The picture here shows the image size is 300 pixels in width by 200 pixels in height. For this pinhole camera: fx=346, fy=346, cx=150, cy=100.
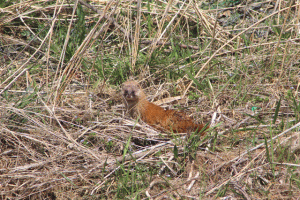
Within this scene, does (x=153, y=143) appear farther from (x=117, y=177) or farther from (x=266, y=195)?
(x=266, y=195)

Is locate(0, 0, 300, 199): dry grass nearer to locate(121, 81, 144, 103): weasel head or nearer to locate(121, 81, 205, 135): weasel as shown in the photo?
locate(121, 81, 205, 135): weasel

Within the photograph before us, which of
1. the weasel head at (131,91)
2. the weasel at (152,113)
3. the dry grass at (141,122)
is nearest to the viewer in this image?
the dry grass at (141,122)

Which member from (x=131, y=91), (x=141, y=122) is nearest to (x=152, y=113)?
(x=141, y=122)

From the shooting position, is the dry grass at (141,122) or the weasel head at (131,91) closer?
the dry grass at (141,122)

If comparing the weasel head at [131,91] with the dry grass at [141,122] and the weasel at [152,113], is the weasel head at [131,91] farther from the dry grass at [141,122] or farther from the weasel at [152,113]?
the dry grass at [141,122]

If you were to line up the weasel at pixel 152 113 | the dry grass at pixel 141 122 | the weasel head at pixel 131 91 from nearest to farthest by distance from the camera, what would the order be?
the dry grass at pixel 141 122
the weasel at pixel 152 113
the weasel head at pixel 131 91

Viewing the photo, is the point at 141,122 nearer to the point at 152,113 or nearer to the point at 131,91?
the point at 152,113

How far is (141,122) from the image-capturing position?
12.5ft

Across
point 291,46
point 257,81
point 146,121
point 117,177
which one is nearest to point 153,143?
point 146,121

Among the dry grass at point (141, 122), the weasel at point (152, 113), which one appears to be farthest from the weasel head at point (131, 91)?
the dry grass at point (141, 122)

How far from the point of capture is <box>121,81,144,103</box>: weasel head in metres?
3.77

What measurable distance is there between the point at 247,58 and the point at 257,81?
37 cm

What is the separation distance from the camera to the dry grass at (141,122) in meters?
2.81

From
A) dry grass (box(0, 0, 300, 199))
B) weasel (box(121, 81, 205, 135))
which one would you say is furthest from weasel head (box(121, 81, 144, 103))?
dry grass (box(0, 0, 300, 199))
